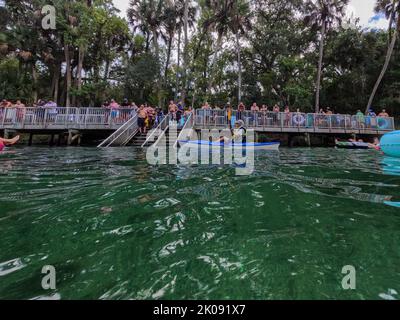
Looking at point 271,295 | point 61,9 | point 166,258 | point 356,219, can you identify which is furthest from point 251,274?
point 61,9

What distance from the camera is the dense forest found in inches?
988

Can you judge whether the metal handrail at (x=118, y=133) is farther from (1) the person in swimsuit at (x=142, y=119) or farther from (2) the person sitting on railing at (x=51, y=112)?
(2) the person sitting on railing at (x=51, y=112)

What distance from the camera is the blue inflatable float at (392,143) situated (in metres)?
9.02

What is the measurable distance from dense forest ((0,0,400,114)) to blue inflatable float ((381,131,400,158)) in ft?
58.7

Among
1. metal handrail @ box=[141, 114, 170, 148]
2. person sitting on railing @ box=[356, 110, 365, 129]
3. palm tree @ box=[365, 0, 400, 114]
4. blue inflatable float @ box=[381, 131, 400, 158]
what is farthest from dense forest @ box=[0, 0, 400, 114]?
blue inflatable float @ box=[381, 131, 400, 158]

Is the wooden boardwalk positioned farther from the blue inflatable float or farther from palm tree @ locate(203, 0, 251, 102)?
palm tree @ locate(203, 0, 251, 102)

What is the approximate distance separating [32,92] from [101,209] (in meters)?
28.9

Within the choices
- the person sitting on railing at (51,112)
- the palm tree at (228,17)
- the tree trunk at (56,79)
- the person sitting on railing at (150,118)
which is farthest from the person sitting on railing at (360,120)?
the tree trunk at (56,79)

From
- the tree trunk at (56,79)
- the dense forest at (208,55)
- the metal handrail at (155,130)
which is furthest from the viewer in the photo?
the tree trunk at (56,79)

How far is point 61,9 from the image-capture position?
22891 mm

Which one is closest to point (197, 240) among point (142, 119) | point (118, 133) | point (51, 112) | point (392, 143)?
point (392, 143)

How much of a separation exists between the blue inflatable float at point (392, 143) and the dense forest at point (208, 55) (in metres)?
17.9

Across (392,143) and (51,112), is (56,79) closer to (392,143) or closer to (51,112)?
(51,112)

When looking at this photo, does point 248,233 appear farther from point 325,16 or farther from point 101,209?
point 325,16
